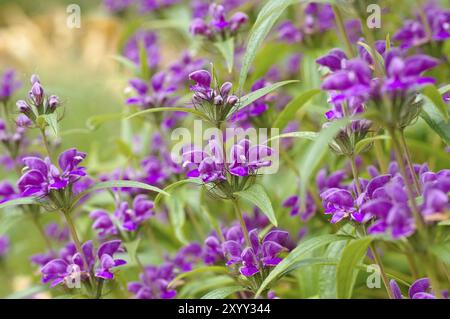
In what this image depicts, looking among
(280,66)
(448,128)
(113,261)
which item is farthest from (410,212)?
(280,66)

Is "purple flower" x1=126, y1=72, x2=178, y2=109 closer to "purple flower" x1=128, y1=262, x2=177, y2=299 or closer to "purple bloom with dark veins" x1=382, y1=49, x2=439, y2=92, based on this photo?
"purple flower" x1=128, y1=262, x2=177, y2=299

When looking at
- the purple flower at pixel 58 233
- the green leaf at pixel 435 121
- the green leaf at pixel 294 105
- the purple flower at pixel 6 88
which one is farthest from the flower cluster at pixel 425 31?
the purple flower at pixel 58 233

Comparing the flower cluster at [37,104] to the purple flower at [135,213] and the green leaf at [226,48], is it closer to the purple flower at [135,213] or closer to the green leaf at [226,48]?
the purple flower at [135,213]

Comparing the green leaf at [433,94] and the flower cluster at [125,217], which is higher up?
the green leaf at [433,94]

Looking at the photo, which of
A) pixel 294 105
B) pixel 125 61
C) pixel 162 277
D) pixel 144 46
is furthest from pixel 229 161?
pixel 144 46

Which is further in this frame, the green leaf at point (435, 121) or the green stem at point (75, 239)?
the green stem at point (75, 239)
